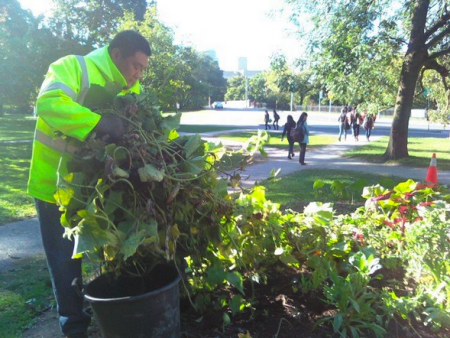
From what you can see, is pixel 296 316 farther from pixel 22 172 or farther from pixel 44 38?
pixel 44 38

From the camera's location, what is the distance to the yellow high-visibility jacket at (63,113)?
93.4 inches

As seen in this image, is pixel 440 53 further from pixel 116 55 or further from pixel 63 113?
pixel 63 113

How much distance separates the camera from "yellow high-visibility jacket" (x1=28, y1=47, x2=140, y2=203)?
2.37m

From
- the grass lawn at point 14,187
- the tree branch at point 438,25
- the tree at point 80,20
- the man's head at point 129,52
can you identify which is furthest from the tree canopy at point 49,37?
the man's head at point 129,52

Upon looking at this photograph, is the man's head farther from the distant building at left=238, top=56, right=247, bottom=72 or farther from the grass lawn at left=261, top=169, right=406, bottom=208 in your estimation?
the distant building at left=238, top=56, right=247, bottom=72

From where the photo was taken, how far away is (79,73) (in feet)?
8.73

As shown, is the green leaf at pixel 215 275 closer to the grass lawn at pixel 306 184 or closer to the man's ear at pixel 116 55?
the man's ear at pixel 116 55

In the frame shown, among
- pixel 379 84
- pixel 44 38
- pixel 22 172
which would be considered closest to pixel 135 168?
pixel 22 172

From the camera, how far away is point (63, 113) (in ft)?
7.73

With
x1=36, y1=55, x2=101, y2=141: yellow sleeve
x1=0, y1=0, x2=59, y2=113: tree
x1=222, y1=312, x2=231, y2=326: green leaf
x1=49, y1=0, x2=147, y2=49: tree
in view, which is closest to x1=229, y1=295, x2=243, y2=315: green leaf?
x1=222, y1=312, x2=231, y2=326: green leaf

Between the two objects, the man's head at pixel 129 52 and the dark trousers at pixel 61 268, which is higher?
the man's head at pixel 129 52

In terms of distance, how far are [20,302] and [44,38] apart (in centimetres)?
3142

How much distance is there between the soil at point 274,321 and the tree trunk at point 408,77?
1182 cm

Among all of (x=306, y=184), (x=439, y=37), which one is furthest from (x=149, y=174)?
(x=439, y=37)
